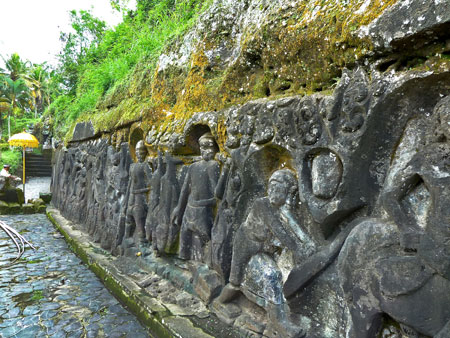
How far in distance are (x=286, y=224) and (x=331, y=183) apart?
522mm

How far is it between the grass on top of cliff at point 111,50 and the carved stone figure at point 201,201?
85.9 inches

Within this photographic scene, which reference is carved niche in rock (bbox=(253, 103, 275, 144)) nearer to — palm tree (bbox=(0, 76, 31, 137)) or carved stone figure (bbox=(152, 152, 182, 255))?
carved stone figure (bbox=(152, 152, 182, 255))

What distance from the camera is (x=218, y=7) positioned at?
4.30 metres

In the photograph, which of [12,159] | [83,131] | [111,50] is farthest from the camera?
[12,159]

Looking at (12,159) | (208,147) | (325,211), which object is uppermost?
(208,147)

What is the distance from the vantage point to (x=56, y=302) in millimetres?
4406

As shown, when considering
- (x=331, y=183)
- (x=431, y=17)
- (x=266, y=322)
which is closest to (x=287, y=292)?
(x=266, y=322)

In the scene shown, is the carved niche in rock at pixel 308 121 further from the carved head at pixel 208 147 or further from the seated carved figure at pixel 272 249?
the carved head at pixel 208 147

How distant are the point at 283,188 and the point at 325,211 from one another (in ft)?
1.41

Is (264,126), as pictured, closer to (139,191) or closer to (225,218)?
(225,218)

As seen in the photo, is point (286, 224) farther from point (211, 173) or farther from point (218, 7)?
point (218, 7)

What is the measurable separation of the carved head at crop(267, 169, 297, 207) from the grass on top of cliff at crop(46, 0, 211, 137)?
3202 mm

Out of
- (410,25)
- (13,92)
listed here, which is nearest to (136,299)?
(410,25)

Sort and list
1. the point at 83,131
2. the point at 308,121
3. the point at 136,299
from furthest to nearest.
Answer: the point at 83,131 < the point at 136,299 < the point at 308,121
